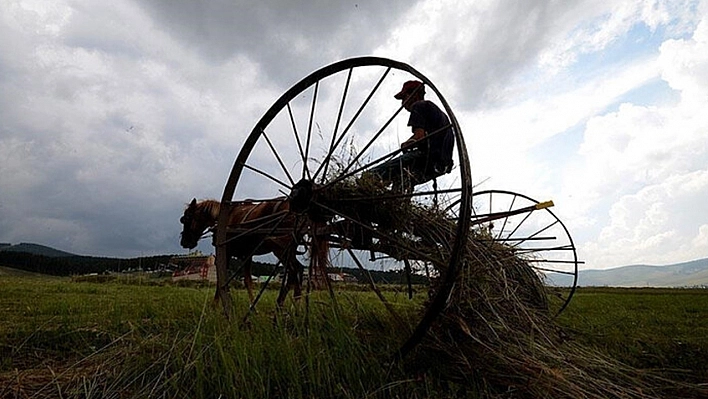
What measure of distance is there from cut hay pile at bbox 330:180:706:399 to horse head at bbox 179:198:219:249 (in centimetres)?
573

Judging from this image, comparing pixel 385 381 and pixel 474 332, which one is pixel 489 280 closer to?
pixel 474 332

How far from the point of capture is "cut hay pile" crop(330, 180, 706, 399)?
238cm

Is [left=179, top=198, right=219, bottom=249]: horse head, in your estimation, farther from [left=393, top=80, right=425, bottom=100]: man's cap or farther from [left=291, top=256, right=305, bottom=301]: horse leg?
[left=393, top=80, right=425, bottom=100]: man's cap

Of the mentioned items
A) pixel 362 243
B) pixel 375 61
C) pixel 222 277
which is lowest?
pixel 222 277

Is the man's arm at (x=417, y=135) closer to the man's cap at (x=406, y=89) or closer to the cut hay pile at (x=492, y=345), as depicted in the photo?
the cut hay pile at (x=492, y=345)

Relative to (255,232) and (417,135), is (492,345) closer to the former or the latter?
(417,135)

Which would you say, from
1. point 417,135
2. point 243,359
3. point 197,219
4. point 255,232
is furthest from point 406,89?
point 197,219

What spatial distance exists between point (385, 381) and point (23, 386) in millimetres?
1985

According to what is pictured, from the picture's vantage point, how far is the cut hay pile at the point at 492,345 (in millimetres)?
2379

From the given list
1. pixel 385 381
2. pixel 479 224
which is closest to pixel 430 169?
pixel 479 224

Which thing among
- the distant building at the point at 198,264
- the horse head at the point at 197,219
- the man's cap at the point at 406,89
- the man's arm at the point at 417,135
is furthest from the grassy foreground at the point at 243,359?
the horse head at the point at 197,219

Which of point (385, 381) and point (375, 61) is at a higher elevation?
point (375, 61)

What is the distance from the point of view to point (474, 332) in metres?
2.74

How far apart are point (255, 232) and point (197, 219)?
12.5 feet
